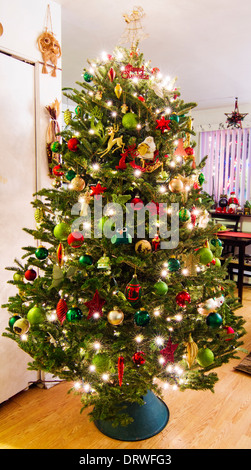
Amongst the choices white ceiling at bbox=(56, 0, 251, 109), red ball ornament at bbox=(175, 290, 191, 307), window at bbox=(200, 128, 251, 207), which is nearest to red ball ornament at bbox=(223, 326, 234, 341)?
red ball ornament at bbox=(175, 290, 191, 307)

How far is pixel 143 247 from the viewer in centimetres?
141

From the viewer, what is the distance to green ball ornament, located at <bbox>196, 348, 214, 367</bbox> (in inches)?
59.0

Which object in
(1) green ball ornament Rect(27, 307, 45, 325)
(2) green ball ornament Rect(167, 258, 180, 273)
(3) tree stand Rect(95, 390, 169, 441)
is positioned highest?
(2) green ball ornament Rect(167, 258, 180, 273)

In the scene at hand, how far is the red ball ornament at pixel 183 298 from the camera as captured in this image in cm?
146

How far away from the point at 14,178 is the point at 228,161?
14.8ft

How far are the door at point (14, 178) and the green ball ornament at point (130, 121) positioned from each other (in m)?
0.84

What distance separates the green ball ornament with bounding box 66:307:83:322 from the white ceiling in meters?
2.10

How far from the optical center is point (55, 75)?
7.35 feet

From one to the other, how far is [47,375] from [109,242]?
4.40ft

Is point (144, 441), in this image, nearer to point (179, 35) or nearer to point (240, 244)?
point (240, 244)

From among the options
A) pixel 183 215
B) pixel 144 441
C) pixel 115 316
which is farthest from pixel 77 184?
pixel 144 441

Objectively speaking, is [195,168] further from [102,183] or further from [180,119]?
[102,183]

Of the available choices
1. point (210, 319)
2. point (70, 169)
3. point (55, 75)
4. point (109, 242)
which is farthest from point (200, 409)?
point (55, 75)

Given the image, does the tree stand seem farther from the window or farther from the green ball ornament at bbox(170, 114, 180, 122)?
the window
